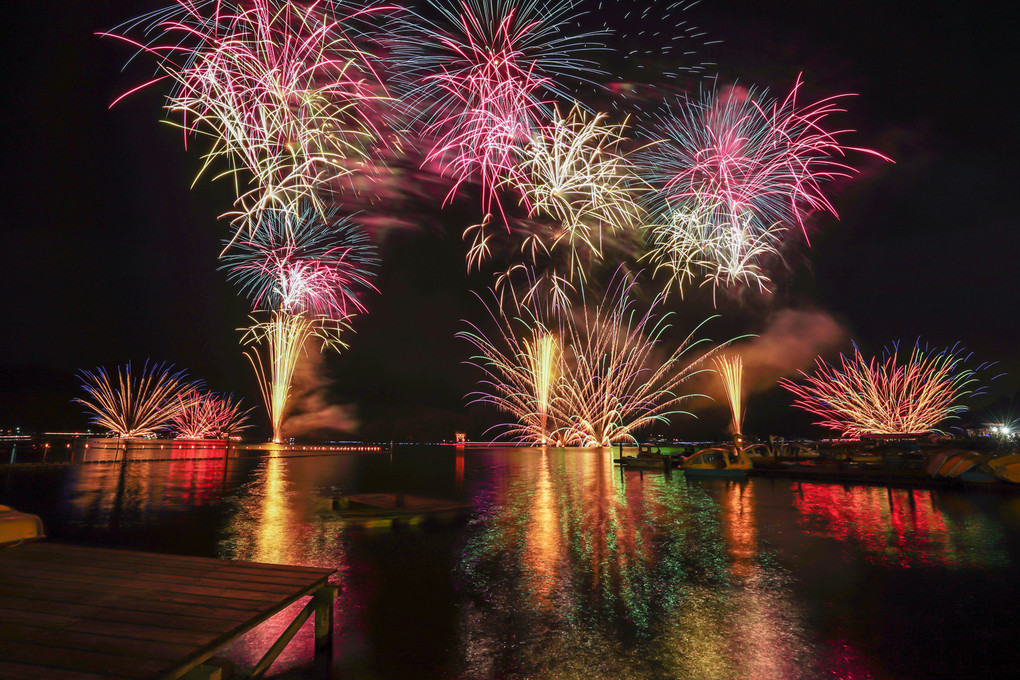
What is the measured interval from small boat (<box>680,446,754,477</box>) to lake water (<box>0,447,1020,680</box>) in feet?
46.9

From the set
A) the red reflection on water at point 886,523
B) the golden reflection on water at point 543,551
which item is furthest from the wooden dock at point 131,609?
the red reflection on water at point 886,523

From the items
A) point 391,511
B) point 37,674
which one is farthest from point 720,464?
point 37,674

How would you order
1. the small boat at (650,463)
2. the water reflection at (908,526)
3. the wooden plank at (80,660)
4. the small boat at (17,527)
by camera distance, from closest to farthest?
the wooden plank at (80,660)
the small boat at (17,527)
the water reflection at (908,526)
the small boat at (650,463)

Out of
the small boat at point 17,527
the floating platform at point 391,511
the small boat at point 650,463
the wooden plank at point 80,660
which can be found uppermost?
the small boat at point 17,527

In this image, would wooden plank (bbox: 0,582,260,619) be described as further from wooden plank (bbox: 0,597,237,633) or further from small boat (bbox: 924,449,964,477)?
small boat (bbox: 924,449,964,477)

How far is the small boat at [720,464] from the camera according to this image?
1419 inches

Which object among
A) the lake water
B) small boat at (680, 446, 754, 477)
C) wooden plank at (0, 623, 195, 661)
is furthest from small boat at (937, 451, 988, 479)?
wooden plank at (0, 623, 195, 661)

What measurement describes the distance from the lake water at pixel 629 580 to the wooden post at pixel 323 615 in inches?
9.7

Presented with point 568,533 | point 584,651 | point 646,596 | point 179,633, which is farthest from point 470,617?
point 568,533

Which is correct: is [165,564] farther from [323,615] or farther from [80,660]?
[80,660]

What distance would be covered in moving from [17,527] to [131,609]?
13.4 feet

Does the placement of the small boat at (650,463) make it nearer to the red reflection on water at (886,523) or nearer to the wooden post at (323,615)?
the red reflection on water at (886,523)

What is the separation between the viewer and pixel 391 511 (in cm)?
1622

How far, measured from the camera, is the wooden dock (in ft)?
12.3
